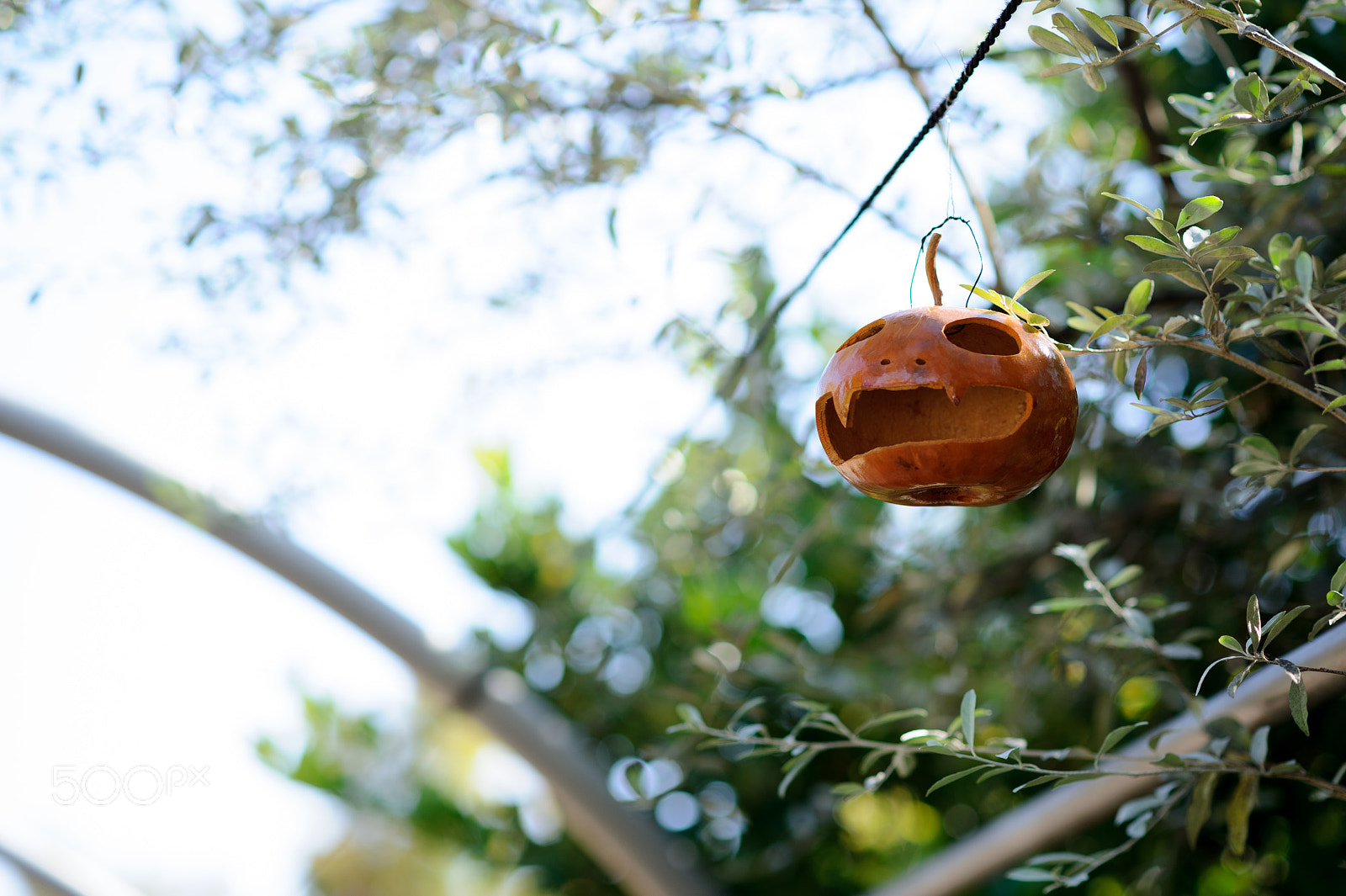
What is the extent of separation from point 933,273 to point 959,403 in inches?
6.8

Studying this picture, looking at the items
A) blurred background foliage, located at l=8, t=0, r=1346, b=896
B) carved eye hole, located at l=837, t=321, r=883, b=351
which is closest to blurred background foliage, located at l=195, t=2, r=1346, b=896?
blurred background foliage, located at l=8, t=0, r=1346, b=896

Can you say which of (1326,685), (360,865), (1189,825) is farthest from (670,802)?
(360,865)

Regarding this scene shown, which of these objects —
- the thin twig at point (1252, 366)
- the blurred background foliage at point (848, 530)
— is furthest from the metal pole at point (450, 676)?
the thin twig at point (1252, 366)

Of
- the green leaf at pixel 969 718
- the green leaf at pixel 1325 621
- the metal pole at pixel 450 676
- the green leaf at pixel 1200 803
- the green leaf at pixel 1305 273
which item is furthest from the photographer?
the metal pole at pixel 450 676

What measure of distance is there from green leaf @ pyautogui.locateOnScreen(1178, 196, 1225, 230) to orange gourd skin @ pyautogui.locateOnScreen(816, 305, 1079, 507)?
170mm

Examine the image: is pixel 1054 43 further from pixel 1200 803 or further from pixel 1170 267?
pixel 1200 803

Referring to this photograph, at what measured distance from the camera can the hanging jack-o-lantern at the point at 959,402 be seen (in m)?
1.01

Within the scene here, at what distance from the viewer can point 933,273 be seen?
1.16 m

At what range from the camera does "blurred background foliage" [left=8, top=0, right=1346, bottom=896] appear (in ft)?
6.10

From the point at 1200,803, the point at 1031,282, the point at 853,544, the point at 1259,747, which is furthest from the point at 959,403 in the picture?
the point at 853,544

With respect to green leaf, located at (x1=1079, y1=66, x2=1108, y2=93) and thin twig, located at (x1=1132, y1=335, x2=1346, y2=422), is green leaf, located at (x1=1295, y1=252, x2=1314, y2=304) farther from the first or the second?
green leaf, located at (x1=1079, y1=66, x2=1108, y2=93)

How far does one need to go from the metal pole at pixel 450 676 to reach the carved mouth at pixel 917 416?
1.81 metres

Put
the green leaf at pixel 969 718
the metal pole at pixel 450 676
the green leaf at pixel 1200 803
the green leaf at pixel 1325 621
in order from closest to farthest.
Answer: the green leaf at pixel 1325 621 < the green leaf at pixel 969 718 < the green leaf at pixel 1200 803 < the metal pole at pixel 450 676

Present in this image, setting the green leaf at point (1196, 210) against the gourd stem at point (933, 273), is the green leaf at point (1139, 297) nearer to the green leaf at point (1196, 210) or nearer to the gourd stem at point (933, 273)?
the green leaf at point (1196, 210)
